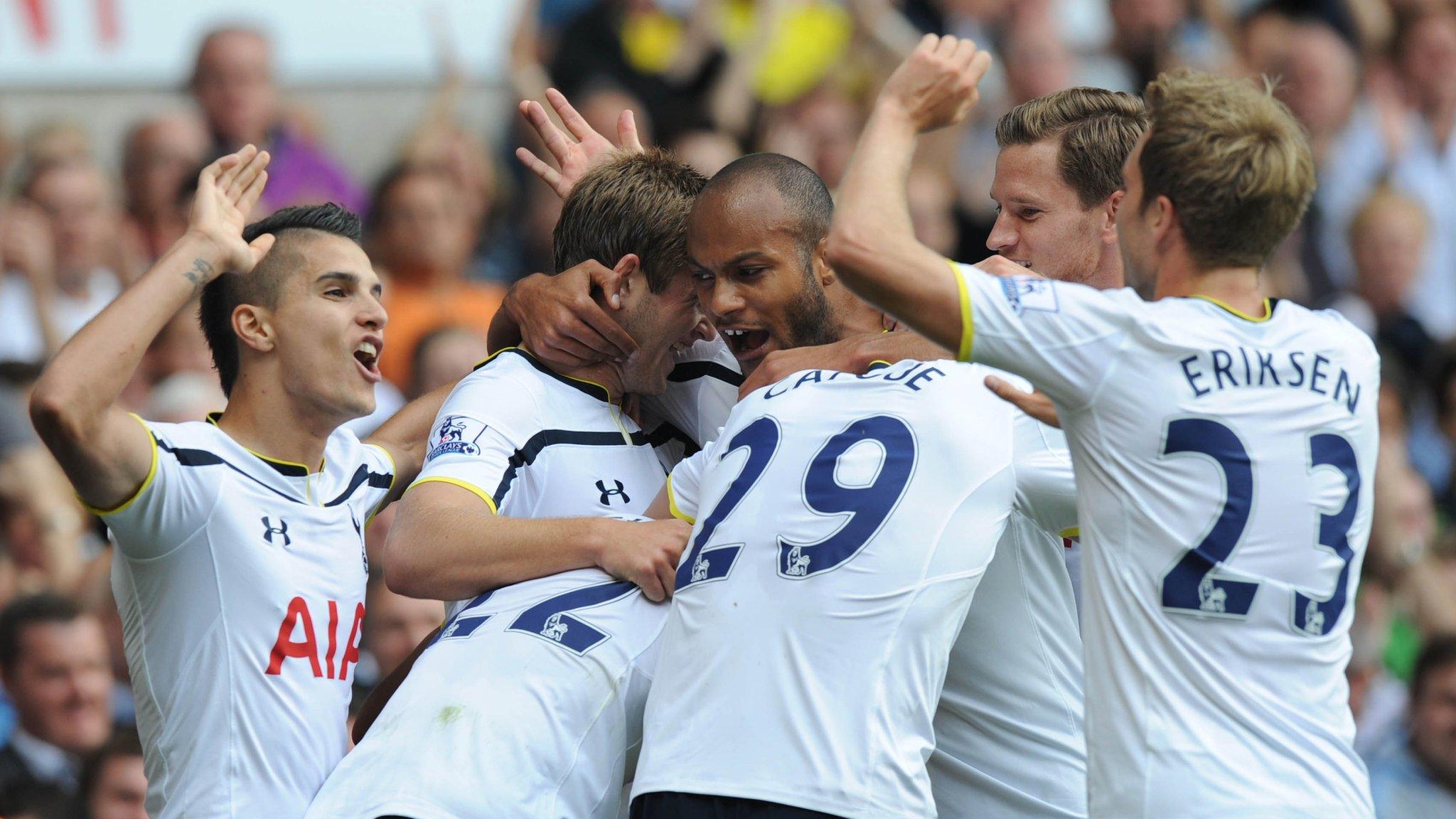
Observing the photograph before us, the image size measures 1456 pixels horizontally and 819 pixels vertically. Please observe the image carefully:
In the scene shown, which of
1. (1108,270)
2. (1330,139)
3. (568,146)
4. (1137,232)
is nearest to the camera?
(1137,232)

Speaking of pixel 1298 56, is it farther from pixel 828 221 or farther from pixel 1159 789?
pixel 1159 789

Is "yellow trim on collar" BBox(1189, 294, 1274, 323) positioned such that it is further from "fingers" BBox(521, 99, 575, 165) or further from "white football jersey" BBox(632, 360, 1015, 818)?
"fingers" BBox(521, 99, 575, 165)

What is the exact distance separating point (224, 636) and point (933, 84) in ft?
7.44

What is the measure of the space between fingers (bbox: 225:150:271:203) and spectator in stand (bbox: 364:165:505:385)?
4.32 meters

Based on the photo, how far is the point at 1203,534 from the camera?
3648mm

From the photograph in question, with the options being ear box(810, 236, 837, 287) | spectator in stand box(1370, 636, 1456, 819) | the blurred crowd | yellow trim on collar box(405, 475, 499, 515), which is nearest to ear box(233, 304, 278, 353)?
yellow trim on collar box(405, 475, 499, 515)

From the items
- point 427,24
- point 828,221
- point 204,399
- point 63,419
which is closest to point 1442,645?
point 828,221

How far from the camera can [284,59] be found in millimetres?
11234

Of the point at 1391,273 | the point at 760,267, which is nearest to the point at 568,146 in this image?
the point at 760,267

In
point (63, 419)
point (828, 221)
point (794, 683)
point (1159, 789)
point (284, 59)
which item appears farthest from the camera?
point (284, 59)

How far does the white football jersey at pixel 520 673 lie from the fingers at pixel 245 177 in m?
0.81

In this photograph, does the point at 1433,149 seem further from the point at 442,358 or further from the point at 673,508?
the point at 673,508

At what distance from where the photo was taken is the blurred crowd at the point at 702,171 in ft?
25.4

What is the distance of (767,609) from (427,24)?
843 centimetres
